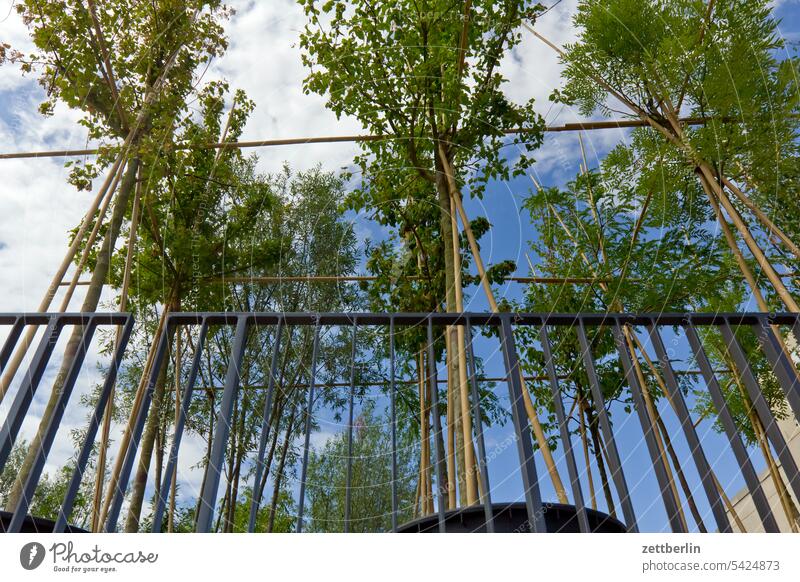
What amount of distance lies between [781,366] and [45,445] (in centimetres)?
212

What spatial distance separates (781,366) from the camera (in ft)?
5.73

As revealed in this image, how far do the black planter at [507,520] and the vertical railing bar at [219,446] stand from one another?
1.55 feet

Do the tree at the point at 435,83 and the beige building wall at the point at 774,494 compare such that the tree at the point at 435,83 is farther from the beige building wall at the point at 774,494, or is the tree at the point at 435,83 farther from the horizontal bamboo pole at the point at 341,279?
the beige building wall at the point at 774,494

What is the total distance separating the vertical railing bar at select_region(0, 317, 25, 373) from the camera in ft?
5.81

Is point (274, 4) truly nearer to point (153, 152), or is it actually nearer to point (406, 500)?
point (153, 152)

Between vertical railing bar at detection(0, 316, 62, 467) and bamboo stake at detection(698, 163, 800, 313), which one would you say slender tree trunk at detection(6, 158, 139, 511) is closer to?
vertical railing bar at detection(0, 316, 62, 467)

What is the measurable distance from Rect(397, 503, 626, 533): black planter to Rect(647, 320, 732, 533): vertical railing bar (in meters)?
0.28

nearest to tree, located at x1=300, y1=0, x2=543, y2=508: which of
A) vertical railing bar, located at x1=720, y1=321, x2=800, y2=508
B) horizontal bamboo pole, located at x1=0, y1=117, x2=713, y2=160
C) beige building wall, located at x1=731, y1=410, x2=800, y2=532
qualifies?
horizontal bamboo pole, located at x1=0, y1=117, x2=713, y2=160

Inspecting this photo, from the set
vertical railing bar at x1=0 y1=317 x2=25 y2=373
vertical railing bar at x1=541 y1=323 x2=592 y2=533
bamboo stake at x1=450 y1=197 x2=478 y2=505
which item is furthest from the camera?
bamboo stake at x1=450 y1=197 x2=478 y2=505

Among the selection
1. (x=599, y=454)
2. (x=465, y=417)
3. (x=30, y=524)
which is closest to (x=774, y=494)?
(x=599, y=454)

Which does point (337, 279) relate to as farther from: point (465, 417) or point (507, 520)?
point (507, 520)

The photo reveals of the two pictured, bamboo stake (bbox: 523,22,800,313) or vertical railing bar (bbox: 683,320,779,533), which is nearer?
vertical railing bar (bbox: 683,320,779,533)

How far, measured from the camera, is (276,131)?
4672 mm
